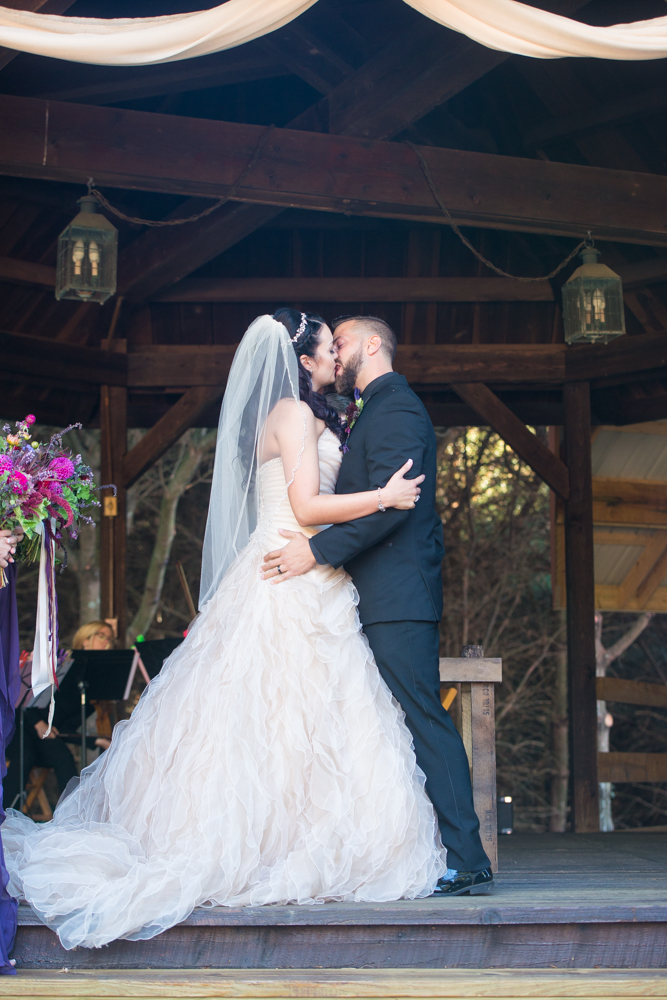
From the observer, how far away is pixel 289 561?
2914 millimetres

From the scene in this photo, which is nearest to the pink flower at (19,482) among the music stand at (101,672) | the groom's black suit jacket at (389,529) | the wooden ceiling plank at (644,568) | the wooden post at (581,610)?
the groom's black suit jacket at (389,529)

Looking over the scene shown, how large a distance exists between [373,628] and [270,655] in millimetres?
338

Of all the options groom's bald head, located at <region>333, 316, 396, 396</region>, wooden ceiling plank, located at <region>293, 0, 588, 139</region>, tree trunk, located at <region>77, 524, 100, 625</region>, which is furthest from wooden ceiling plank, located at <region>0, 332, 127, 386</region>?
tree trunk, located at <region>77, 524, 100, 625</region>

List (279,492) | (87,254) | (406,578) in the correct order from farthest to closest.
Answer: (87,254), (279,492), (406,578)

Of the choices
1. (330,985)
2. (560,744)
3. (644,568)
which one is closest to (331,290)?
(644,568)

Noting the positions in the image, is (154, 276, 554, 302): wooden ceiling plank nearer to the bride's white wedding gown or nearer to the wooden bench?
the wooden bench

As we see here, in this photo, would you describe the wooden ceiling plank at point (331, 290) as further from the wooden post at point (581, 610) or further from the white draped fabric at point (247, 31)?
the white draped fabric at point (247, 31)

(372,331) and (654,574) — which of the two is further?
(654,574)

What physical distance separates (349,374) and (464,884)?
1.63 metres

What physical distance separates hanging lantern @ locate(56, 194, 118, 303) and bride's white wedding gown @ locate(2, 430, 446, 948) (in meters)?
2.46

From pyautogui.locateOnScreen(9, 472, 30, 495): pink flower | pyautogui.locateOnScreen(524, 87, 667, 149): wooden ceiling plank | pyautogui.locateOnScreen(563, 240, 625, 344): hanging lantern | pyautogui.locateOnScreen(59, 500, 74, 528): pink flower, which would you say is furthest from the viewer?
pyautogui.locateOnScreen(563, 240, 625, 344): hanging lantern

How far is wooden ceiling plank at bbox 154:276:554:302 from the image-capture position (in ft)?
21.3

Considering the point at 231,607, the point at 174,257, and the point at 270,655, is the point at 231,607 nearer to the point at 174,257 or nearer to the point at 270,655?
the point at 270,655

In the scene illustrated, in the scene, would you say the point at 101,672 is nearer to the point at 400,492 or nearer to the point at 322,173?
the point at 322,173
